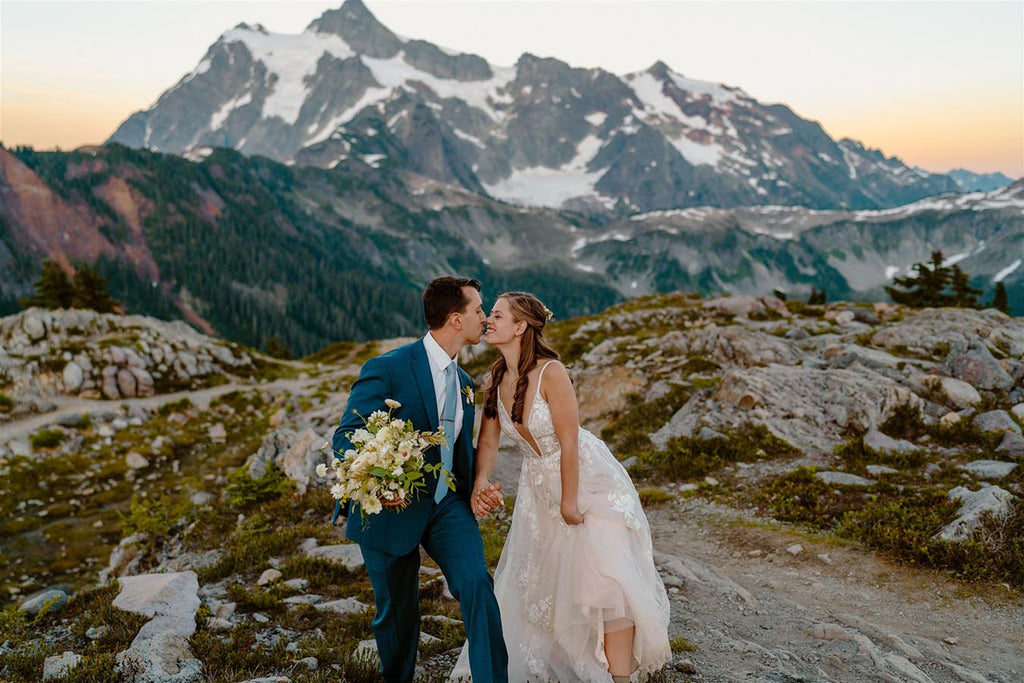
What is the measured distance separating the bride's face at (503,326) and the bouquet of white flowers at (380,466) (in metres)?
1.33

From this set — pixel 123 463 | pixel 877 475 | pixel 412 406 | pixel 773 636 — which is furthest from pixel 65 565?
pixel 877 475

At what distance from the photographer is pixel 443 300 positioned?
553cm

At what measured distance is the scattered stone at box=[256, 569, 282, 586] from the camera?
935 cm

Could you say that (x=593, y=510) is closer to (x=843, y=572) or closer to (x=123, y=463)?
(x=843, y=572)

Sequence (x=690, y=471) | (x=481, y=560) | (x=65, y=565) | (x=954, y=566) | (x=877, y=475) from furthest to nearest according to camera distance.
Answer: (x=65, y=565)
(x=690, y=471)
(x=877, y=475)
(x=954, y=566)
(x=481, y=560)

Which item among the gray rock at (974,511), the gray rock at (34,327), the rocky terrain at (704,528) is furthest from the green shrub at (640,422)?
the gray rock at (34,327)

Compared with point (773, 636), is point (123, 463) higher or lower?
lower

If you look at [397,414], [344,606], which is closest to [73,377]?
[344,606]

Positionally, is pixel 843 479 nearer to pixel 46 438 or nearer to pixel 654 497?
pixel 654 497

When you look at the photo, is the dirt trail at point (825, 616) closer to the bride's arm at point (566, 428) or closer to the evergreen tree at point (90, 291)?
the bride's arm at point (566, 428)

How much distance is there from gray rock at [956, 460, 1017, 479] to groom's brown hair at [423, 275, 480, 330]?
39.2 ft

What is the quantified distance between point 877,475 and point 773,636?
6.41 m

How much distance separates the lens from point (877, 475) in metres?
12.2

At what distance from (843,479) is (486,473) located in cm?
979
